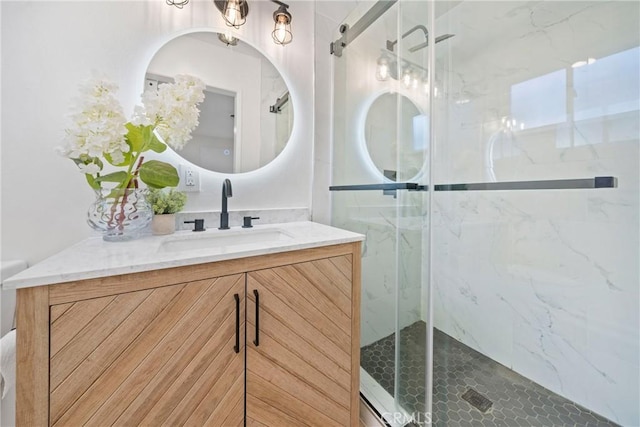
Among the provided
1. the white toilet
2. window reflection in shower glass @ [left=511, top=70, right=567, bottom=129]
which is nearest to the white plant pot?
the white toilet

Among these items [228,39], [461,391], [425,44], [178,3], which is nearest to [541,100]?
[425,44]

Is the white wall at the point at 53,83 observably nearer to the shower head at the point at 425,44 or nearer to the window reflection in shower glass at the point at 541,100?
the shower head at the point at 425,44

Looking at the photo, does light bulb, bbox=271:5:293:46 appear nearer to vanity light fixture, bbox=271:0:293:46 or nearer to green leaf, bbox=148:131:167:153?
vanity light fixture, bbox=271:0:293:46

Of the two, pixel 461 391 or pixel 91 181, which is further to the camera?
pixel 461 391

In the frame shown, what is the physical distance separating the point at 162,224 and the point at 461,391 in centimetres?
165

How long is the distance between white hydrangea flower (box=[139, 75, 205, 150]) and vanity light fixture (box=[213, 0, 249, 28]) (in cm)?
59

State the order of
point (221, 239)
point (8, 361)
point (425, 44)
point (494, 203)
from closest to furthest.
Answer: point (8, 361) → point (221, 239) → point (425, 44) → point (494, 203)

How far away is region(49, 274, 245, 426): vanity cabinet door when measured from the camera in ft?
1.88

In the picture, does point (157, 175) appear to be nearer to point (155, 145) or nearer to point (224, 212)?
point (155, 145)

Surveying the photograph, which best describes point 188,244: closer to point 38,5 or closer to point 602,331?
point 38,5

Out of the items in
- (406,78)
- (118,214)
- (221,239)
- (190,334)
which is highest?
(406,78)

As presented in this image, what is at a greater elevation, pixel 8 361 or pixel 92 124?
pixel 92 124

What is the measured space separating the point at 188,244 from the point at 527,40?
2.19 m

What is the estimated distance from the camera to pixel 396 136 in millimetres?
1355
